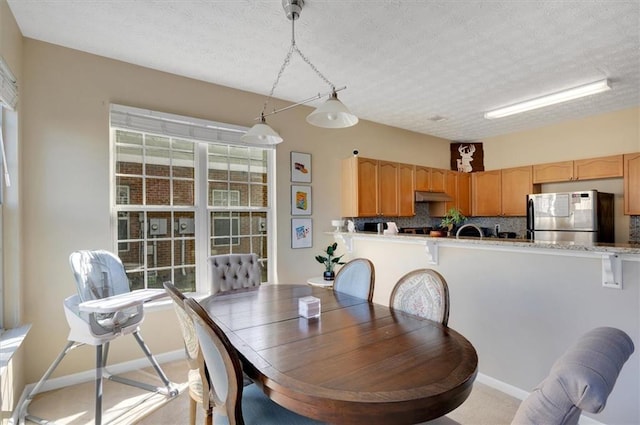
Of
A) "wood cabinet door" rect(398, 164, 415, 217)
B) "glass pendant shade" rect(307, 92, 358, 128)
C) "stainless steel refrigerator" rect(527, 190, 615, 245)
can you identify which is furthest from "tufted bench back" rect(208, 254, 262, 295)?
"stainless steel refrigerator" rect(527, 190, 615, 245)

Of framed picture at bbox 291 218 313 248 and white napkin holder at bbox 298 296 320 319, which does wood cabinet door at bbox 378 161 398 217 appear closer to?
framed picture at bbox 291 218 313 248

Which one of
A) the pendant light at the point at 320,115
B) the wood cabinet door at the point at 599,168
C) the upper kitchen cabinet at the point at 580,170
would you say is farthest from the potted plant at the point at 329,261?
the wood cabinet door at the point at 599,168

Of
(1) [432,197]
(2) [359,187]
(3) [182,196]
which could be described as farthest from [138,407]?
(1) [432,197]

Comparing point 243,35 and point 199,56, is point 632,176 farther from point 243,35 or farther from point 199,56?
point 199,56

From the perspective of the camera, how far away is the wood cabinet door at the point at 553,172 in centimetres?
450

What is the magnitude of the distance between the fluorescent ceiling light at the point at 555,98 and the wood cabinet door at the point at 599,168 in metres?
1.26

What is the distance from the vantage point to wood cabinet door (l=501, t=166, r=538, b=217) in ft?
16.1

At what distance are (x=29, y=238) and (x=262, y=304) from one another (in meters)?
1.98

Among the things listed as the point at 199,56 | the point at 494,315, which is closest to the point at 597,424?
the point at 494,315

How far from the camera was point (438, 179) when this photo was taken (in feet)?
17.3

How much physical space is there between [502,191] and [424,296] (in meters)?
4.09

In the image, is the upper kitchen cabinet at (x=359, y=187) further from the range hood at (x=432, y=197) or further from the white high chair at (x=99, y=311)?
the white high chair at (x=99, y=311)

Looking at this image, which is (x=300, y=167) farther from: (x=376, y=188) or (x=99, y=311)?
(x=99, y=311)

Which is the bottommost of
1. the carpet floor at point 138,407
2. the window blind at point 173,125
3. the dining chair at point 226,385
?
the carpet floor at point 138,407
